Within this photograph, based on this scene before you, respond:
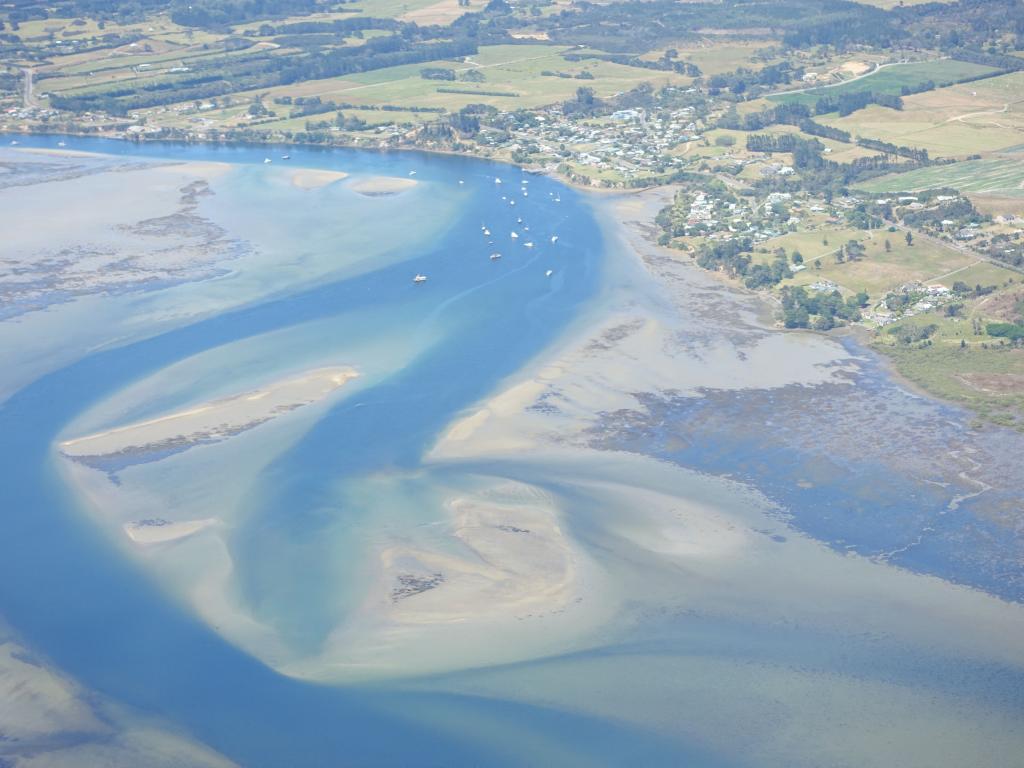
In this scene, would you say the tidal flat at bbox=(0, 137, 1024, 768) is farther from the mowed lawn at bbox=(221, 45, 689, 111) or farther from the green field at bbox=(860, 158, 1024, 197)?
the mowed lawn at bbox=(221, 45, 689, 111)

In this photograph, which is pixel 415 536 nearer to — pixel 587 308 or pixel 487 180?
pixel 587 308

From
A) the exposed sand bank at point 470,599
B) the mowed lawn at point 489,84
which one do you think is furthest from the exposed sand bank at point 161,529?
the mowed lawn at point 489,84

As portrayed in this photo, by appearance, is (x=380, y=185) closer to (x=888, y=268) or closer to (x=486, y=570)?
(x=888, y=268)

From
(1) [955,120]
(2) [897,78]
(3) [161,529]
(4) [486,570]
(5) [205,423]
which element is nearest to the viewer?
(4) [486,570]

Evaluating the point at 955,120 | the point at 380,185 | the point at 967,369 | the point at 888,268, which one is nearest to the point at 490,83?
the point at 380,185

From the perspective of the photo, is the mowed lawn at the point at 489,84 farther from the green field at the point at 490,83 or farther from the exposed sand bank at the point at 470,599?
the exposed sand bank at the point at 470,599

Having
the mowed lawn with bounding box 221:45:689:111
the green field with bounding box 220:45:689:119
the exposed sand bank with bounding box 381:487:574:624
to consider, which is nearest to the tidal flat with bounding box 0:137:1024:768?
the exposed sand bank with bounding box 381:487:574:624

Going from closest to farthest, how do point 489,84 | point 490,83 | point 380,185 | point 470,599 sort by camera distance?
point 470,599, point 380,185, point 489,84, point 490,83

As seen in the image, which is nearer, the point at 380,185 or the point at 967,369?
the point at 967,369
